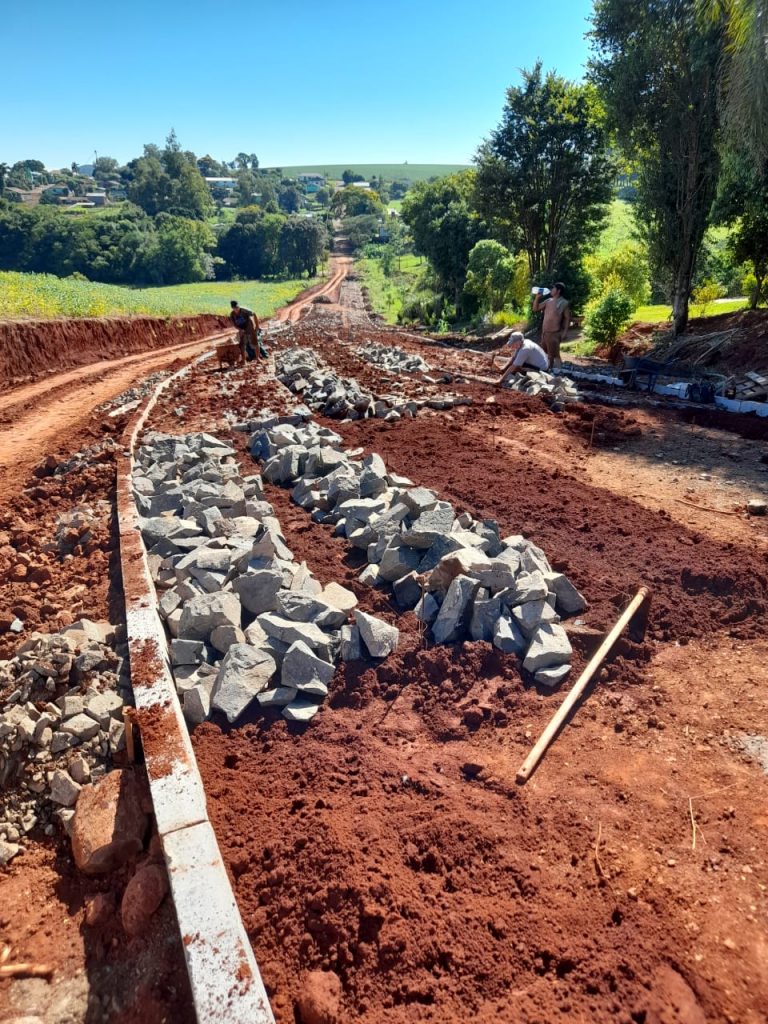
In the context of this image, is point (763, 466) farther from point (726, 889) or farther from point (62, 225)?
point (62, 225)

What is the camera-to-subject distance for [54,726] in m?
3.02

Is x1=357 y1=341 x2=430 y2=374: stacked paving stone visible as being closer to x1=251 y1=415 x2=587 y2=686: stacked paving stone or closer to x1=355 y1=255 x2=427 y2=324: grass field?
x1=251 y1=415 x2=587 y2=686: stacked paving stone

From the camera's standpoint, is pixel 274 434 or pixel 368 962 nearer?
pixel 368 962

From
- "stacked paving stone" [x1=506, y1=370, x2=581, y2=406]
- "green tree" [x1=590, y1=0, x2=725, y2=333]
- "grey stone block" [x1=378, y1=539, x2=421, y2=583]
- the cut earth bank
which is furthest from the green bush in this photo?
"grey stone block" [x1=378, y1=539, x2=421, y2=583]

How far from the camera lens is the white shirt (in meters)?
11.0

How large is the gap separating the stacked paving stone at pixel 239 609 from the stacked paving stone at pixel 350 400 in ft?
11.9

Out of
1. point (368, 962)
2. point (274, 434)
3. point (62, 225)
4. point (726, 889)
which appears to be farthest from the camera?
point (62, 225)

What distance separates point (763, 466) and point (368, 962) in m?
6.57

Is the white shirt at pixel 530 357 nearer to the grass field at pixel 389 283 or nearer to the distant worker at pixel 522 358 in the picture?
the distant worker at pixel 522 358

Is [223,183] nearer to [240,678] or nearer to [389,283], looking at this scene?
[389,283]

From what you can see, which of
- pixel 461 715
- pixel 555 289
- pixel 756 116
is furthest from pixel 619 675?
A: pixel 756 116

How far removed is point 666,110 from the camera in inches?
531

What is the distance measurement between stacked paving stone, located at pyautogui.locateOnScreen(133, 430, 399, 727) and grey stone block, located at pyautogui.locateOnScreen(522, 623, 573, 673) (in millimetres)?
843

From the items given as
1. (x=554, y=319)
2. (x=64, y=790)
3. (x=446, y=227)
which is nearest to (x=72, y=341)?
(x=554, y=319)
